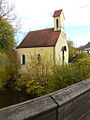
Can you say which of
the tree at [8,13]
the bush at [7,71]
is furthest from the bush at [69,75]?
the tree at [8,13]

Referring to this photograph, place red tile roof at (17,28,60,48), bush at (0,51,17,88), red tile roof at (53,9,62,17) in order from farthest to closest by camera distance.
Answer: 1. red tile roof at (53,9,62,17)
2. red tile roof at (17,28,60,48)
3. bush at (0,51,17,88)

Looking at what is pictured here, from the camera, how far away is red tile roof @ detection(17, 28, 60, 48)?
16797mm

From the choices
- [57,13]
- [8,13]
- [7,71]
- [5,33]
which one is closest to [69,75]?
[7,71]

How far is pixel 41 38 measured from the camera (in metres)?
18.1

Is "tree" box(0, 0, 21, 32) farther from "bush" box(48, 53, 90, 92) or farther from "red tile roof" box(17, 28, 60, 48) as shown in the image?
"bush" box(48, 53, 90, 92)

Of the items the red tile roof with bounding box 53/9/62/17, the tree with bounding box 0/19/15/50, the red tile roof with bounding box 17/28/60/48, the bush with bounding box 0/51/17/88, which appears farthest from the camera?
the red tile roof with bounding box 53/9/62/17

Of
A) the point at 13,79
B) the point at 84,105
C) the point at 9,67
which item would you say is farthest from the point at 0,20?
the point at 84,105

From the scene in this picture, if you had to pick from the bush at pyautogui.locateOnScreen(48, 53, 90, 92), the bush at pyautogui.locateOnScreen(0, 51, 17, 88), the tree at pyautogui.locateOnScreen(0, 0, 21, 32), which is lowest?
the bush at pyautogui.locateOnScreen(0, 51, 17, 88)

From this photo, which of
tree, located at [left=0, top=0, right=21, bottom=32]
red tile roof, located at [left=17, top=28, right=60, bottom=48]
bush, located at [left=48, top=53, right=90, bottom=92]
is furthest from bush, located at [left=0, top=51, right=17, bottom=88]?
bush, located at [left=48, top=53, right=90, bottom=92]

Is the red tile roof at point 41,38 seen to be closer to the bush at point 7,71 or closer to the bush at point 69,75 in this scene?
the bush at point 7,71

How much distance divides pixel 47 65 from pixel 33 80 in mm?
1728

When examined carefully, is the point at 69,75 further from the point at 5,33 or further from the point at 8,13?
the point at 5,33

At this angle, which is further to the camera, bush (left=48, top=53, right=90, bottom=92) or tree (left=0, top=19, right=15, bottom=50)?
tree (left=0, top=19, right=15, bottom=50)

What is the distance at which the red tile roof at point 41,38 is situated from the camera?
16.8 meters
